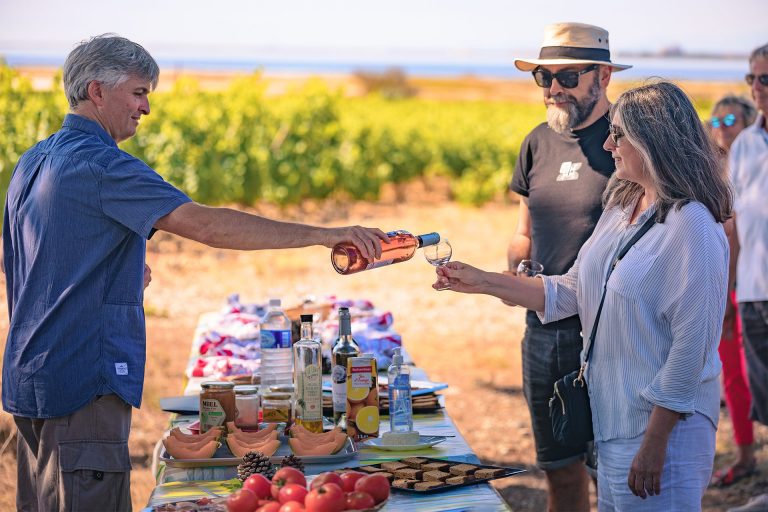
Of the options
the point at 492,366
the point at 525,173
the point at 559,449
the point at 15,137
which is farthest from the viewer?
the point at 15,137

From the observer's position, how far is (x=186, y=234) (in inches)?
112

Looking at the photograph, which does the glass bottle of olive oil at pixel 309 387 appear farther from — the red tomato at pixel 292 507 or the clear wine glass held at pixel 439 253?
the red tomato at pixel 292 507

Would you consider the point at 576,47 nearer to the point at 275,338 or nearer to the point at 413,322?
the point at 275,338

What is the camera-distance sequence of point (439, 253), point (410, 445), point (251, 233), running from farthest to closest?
point (439, 253)
point (410, 445)
point (251, 233)

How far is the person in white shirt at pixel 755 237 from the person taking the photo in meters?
5.17

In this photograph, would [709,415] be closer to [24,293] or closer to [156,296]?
[24,293]

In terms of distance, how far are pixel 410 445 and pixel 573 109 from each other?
1768 mm

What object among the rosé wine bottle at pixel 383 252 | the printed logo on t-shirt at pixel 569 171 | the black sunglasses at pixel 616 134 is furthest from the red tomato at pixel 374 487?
the printed logo on t-shirt at pixel 569 171

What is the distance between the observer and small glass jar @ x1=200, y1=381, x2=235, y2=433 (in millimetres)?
3057

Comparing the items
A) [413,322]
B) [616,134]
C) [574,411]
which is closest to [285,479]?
[574,411]

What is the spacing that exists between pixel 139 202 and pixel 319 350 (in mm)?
780

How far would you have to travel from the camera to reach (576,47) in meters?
4.11

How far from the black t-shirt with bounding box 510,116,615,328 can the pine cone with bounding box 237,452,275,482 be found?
1736 mm

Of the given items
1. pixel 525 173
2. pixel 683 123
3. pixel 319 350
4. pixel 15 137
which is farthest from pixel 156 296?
pixel 683 123
